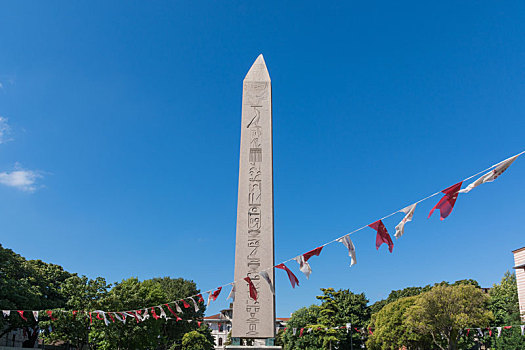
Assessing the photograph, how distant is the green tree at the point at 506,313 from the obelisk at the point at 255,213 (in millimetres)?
20236

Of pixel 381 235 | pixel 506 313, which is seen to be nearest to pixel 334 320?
pixel 506 313

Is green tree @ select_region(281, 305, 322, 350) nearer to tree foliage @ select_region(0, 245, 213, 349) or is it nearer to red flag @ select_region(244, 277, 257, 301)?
tree foliage @ select_region(0, 245, 213, 349)

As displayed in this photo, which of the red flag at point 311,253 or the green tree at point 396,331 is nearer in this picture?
the red flag at point 311,253

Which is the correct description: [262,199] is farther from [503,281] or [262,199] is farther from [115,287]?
[503,281]

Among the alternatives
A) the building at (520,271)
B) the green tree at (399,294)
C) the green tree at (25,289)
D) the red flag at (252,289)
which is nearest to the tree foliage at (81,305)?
the green tree at (25,289)

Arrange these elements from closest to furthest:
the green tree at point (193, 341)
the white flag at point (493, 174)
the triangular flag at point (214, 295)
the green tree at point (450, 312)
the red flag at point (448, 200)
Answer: the white flag at point (493, 174), the red flag at point (448, 200), the triangular flag at point (214, 295), the green tree at point (450, 312), the green tree at point (193, 341)

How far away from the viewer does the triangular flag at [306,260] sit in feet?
26.2

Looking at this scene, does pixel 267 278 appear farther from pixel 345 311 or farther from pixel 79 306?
pixel 345 311

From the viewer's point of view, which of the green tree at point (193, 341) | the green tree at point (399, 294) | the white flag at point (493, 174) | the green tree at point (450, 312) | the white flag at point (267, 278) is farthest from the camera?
the green tree at point (399, 294)

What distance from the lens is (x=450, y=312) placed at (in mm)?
26969

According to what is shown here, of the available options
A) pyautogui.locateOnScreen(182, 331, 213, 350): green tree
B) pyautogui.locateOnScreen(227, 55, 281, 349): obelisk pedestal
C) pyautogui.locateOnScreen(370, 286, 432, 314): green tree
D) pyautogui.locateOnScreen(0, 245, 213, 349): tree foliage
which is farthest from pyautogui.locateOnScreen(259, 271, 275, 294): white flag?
pyautogui.locateOnScreen(370, 286, 432, 314): green tree

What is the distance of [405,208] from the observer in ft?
21.2

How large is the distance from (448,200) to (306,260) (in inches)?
117

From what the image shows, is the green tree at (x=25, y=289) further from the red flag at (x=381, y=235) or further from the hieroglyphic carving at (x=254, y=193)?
the red flag at (x=381, y=235)
